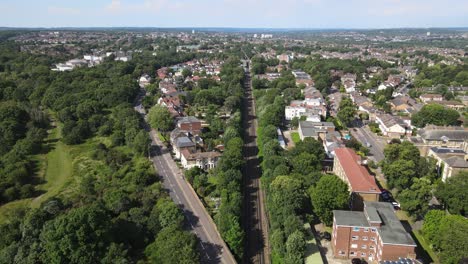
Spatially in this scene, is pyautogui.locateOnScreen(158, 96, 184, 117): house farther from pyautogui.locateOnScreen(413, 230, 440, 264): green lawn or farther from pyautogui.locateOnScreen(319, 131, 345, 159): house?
pyautogui.locateOnScreen(413, 230, 440, 264): green lawn

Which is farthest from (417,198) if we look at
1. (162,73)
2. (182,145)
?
(162,73)

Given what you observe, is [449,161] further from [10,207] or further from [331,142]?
[10,207]

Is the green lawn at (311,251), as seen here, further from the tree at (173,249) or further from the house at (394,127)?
the house at (394,127)

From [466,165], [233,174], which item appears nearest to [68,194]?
[233,174]

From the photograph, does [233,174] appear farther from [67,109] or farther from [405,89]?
[405,89]

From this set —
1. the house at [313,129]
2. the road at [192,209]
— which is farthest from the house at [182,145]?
the house at [313,129]

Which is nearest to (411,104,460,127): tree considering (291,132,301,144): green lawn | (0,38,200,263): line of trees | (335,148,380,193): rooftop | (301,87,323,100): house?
(301,87,323,100): house
